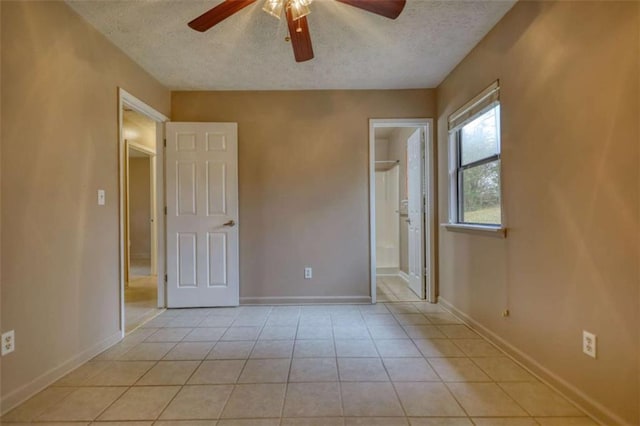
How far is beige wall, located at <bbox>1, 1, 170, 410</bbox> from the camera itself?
62.9 inches

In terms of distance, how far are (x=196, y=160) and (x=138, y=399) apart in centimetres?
226

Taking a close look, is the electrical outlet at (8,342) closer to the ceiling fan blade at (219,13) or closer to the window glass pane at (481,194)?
the ceiling fan blade at (219,13)

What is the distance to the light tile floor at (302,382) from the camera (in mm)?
1489

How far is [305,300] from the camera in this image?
3.31 meters

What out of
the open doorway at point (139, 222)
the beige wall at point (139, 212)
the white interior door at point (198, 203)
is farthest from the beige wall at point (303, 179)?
the beige wall at point (139, 212)

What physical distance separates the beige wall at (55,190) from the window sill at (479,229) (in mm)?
2937

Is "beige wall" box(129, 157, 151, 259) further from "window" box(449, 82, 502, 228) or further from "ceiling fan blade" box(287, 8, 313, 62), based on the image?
"window" box(449, 82, 502, 228)

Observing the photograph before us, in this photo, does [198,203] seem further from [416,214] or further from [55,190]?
[416,214]

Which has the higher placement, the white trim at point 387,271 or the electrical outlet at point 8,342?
the electrical outlet at point 8,342

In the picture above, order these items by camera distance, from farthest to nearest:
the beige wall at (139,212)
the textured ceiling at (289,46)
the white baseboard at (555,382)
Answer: the beige wall at (139,212), the textured ceiling at (289,46), the white baseboard at (555,382)

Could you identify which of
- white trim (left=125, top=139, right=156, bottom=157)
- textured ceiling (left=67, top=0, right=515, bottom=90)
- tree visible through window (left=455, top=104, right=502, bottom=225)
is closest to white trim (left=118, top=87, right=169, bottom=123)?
Result: textured ceiling (left=67, top=0, right=515, bottom=90)

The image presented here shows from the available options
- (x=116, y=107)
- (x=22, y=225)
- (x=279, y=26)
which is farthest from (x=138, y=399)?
(x=279, y=26)

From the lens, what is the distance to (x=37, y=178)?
5.69 ft

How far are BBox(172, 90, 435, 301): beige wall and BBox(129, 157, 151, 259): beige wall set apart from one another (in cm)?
387
